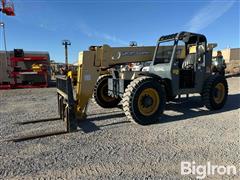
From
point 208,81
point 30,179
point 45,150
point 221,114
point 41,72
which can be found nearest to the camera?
point 30,179

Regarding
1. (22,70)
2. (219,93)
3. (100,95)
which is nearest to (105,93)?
(100,95)

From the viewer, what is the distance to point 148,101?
6555 millimetres

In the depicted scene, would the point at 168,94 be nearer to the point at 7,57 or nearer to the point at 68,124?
the point at 68,124

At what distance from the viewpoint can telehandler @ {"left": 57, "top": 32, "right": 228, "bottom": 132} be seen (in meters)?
6.38

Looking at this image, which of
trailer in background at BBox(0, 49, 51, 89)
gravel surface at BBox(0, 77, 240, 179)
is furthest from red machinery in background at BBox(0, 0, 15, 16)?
gravel surface at BBox(0, 77, 240, 179)

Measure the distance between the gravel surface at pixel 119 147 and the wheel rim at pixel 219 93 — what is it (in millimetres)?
806

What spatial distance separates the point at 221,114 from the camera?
756 cm

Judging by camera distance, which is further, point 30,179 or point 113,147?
point 113,147

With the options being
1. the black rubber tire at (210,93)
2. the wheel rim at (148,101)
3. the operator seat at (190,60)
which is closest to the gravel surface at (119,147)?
the wheel rim at (148,101)

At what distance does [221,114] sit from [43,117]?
5.41m

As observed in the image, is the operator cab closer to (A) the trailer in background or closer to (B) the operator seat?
(B) the operator seat

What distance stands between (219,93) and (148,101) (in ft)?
10.3

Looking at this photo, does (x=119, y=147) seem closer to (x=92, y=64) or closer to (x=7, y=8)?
(x=92, y=64)

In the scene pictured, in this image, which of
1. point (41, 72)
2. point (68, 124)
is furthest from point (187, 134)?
point (41, 72)
